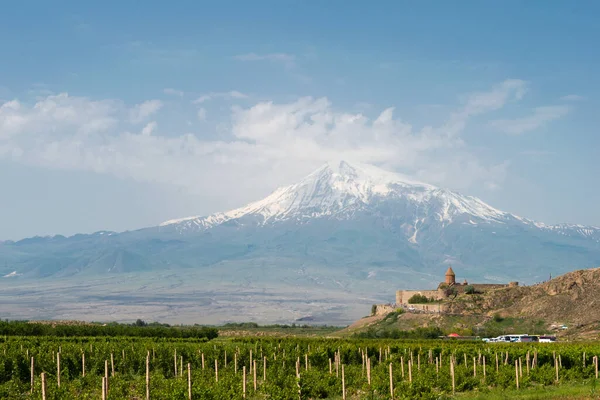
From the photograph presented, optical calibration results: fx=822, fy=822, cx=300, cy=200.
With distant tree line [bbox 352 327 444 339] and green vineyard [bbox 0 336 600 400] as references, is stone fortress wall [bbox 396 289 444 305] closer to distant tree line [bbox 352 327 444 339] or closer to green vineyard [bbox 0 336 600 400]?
distant tree line [bbox 352 327 444 339]

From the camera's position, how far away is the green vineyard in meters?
28.8

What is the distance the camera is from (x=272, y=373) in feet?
117

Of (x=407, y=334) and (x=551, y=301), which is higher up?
(x=551, y=301)

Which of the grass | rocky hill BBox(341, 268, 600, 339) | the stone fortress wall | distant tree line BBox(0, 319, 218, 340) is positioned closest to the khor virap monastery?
the stone fortress wall

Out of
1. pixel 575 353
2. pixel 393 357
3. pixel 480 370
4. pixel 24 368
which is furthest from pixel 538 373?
pixel 24 368

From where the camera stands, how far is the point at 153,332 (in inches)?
2896

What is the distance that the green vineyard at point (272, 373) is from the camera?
94.4ft

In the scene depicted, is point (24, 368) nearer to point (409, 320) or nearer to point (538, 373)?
point (538, 373)

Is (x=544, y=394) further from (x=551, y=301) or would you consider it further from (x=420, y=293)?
(x=420, y=293)

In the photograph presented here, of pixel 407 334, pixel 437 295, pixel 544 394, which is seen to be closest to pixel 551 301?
pixel 437 295

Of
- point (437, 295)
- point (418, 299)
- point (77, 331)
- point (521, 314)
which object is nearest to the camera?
point (77, 331)

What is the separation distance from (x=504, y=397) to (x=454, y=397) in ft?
5.92

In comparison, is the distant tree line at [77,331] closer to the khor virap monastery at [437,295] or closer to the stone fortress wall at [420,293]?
the khor virap monastery at [437,295]

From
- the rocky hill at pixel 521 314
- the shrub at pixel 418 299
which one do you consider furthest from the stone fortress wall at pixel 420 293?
the rocky hill at pixel 521 314
